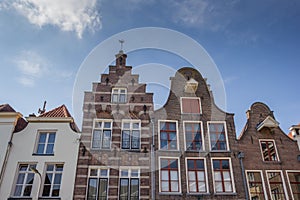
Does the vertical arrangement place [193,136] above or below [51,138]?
above

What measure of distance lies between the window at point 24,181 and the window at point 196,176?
8.58 meters

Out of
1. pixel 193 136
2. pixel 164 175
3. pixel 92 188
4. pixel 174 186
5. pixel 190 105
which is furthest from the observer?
pixel 190 105

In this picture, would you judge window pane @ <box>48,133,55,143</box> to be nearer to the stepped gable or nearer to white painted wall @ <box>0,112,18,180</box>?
the stepped gable

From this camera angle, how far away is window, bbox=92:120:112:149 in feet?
49.8

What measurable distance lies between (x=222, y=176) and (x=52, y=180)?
9390mm

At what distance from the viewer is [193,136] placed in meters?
16.0

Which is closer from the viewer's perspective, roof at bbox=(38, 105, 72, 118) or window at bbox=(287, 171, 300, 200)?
window at bbox=(287, 171, 300, 200)

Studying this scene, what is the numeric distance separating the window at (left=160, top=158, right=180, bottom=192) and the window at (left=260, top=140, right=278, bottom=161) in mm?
5534

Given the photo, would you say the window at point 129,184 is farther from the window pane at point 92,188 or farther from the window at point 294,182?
the window at point 294,182

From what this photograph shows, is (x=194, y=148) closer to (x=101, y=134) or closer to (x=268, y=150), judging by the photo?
(x=268, y=150)

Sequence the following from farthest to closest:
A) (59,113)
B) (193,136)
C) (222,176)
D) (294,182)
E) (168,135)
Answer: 1. (59,113)
2. (193,136)
3. (168,135)
4. (294,182)
5. (222,176)

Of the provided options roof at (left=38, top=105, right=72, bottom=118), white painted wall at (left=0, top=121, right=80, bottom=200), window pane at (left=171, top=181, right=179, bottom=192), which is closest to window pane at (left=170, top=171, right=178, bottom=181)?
window pane at (left=171, top=181, right=179, bottom=192)

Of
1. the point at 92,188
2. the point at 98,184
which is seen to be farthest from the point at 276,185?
the point at 92,188

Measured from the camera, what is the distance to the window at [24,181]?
13766mm
